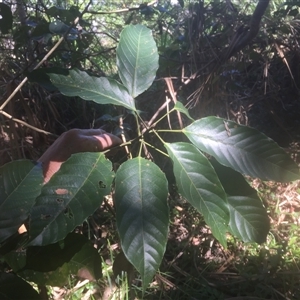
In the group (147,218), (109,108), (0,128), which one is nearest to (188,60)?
(109,108)

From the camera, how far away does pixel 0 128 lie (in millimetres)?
1621

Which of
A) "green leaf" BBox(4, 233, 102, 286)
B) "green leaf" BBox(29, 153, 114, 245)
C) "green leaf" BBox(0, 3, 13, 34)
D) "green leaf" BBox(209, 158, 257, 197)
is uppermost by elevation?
"green leaf" BBox(0, 3, 13, 34)

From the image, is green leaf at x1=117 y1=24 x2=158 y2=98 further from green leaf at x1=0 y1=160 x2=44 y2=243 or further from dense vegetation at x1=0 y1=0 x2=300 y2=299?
green leaf at x1=0 y1=160 x2=44 y2=243

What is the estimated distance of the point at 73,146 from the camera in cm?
92

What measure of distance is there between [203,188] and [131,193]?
0.14m

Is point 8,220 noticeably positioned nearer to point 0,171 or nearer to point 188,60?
point 0,171

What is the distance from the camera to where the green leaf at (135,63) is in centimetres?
89

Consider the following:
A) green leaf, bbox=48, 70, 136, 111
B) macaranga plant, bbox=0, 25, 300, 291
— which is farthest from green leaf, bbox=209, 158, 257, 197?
green leaf, bbox=48, 70, 136, 111

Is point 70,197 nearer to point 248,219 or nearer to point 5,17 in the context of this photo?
point 248,219

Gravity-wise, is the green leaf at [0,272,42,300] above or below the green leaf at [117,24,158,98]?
below

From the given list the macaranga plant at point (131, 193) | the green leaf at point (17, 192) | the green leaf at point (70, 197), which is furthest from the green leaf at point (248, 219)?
the green leaf at point (17, 192)

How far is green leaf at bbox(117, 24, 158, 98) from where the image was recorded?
0.89 metres

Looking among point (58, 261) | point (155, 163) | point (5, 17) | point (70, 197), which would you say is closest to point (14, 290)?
point (58, 261)

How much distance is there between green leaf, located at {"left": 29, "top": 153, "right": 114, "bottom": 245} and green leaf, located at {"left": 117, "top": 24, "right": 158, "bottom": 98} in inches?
9.4
